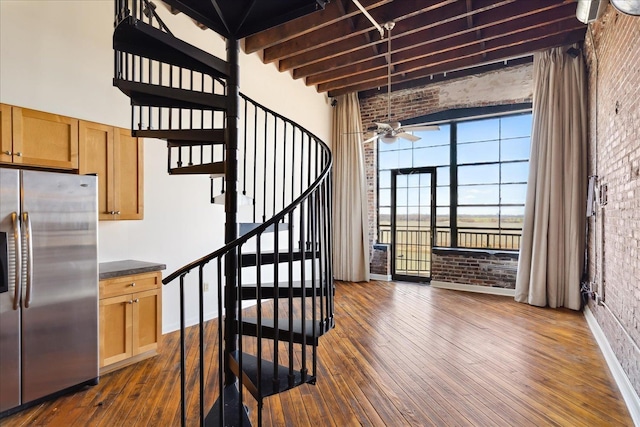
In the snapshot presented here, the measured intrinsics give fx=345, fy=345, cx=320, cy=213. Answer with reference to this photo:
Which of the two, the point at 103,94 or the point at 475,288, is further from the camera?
the point at 475,288

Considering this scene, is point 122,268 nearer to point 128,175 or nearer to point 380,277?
point 128,175

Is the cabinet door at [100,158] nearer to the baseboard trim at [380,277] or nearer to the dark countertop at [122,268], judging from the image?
the dark countertop at [122,268]

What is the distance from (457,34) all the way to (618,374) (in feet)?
13.1

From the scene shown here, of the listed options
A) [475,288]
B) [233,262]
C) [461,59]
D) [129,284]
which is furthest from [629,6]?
[475,288]

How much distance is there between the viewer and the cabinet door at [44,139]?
2.62 meters

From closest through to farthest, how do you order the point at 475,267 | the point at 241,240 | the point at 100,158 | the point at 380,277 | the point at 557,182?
the point at 241,240
the point at 100,158
the point at 557,182
the point at 475,267
the point at 380,277

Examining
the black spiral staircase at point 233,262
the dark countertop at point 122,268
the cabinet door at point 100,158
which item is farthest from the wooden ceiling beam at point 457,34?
the dark countertop at point 122,268

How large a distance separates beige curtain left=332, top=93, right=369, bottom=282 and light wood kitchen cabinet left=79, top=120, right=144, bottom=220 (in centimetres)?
386

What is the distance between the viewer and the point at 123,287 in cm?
291

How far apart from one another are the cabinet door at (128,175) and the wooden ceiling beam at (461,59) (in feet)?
13.0

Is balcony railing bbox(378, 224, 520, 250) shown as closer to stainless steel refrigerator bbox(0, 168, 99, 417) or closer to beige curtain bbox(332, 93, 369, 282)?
beige curtain bbox(332, 93, 369, 282)

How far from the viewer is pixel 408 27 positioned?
174 inches

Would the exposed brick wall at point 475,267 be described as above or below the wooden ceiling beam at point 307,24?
below

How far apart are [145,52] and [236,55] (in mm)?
606
